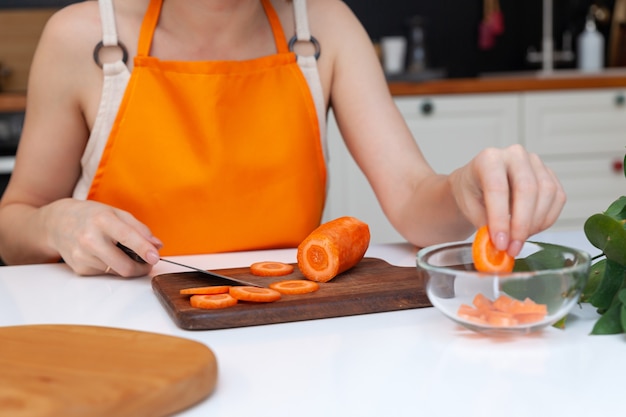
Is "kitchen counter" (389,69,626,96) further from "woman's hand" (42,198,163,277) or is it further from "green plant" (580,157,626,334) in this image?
"green plant" (580,157,626,334)

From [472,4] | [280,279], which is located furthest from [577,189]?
[280,279]

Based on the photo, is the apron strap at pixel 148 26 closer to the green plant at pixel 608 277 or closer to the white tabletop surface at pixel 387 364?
the white tabletop surface at pixel 387 364

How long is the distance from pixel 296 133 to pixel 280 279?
0.62 metres

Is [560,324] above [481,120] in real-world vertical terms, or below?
above

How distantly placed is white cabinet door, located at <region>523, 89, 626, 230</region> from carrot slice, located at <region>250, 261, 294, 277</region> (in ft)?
7.46

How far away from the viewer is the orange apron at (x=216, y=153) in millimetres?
1507

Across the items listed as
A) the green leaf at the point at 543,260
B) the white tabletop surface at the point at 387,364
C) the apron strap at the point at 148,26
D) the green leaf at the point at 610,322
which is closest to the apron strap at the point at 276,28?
the apron strap at the point at 148,26

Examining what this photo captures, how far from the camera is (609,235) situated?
83 cm

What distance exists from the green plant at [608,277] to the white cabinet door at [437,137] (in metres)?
2.21

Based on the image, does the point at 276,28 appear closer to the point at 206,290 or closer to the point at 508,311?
the point at 206,290

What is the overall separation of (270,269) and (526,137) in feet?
7.54

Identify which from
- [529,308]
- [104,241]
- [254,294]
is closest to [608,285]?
[529,308]

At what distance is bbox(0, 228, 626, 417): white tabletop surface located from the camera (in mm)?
647

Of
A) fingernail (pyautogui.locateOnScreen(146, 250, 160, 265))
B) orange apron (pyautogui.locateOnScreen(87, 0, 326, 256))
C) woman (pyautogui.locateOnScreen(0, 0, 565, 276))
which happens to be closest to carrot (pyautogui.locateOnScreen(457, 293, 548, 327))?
fingernail (pyautogui.locateOnScreen(146, 250, 160, 265))
